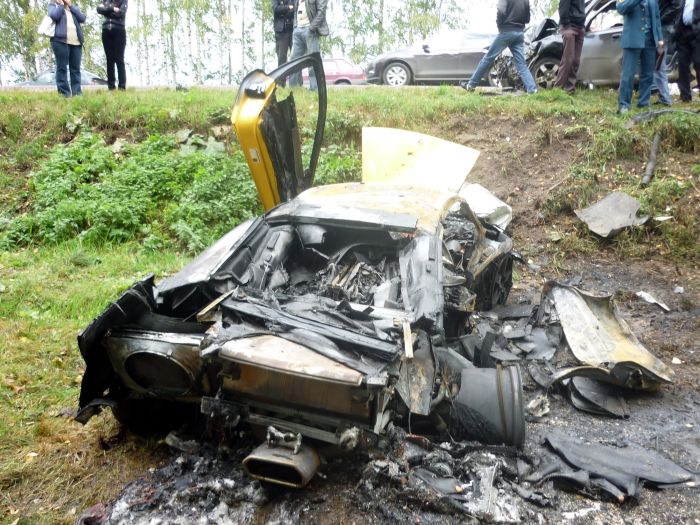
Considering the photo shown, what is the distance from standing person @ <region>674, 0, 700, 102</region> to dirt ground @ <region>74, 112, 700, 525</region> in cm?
346

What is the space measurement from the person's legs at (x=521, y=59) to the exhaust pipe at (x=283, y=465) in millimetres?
7969

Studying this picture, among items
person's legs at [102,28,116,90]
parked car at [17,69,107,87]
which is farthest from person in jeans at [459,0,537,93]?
parked car at [17,69,107,87]

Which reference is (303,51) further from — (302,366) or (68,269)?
(302,366)

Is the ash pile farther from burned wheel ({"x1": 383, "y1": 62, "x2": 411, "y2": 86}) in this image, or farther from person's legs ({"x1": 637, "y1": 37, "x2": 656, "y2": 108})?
burned wheel ({"x1": 383, "y1": 62, "x2": 411, "y2": 86})

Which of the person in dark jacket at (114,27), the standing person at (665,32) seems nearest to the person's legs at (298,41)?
the person in dark jacket at (114,27)

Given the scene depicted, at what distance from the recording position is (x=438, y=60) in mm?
12016

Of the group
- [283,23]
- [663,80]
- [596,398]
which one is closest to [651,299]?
[596,398]

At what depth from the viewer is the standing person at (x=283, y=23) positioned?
9531mm

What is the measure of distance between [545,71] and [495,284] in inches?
249

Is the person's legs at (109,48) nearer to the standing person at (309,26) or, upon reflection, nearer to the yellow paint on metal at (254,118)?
the standing person at (309,26)

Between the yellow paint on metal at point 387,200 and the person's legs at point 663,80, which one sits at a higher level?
the person's legs at point 663,80

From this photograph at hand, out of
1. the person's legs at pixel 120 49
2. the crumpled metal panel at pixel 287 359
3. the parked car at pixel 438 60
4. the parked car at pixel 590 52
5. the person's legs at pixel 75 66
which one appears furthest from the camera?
the parked car at pixel 438 60

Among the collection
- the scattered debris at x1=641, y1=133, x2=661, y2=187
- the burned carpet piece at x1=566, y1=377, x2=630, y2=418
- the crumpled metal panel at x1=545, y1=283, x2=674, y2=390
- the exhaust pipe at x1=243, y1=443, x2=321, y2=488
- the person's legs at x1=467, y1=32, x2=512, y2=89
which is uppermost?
the person's legs at x1=467, y1=32, x2=512, y2=89

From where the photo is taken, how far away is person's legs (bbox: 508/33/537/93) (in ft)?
28.0
